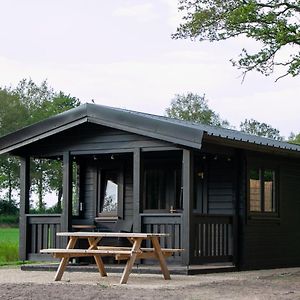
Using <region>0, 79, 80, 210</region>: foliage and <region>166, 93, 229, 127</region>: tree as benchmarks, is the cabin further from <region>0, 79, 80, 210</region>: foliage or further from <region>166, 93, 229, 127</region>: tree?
<region>166, 93, 229, 127</region>: tree

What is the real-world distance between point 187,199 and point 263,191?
2.73m

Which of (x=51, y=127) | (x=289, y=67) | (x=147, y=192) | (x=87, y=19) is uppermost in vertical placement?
(x=87, y=19)

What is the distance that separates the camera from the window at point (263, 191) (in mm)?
15933

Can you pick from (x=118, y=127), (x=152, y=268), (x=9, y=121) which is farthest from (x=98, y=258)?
(x=9, y=121)

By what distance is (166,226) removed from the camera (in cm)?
1433

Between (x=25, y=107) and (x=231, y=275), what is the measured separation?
155ft

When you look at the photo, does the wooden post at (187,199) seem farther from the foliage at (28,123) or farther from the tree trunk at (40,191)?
the tree trunk at (40,191)

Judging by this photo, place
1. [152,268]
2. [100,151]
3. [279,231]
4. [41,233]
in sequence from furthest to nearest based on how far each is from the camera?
[279,231] < [41,233] < [100,151] < [152,268]

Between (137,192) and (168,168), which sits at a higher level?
(168,168)

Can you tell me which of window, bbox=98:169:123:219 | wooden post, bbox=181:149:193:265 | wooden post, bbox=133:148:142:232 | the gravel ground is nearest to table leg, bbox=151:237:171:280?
the gravel ground

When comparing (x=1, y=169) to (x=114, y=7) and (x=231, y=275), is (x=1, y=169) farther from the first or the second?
(x=231, y=275)

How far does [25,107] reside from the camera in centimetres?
5972

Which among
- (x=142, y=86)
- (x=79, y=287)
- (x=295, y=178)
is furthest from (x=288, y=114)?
(x=79, y=287)

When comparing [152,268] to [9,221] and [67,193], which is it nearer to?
[67,193]
